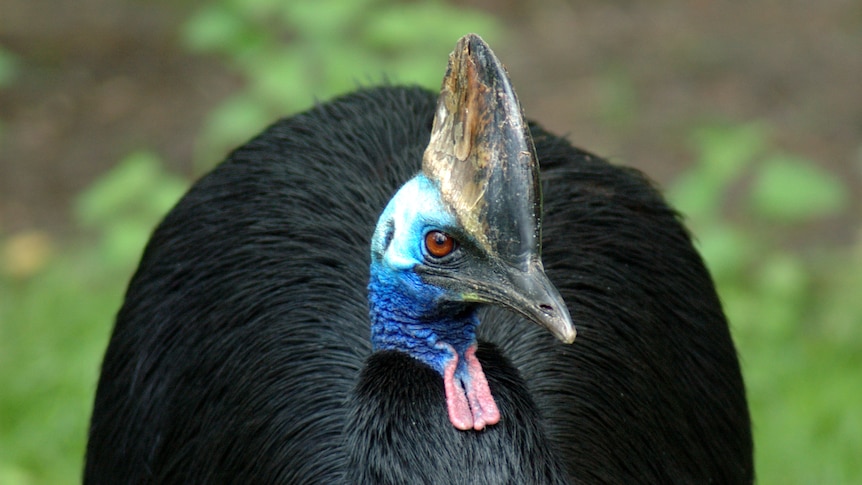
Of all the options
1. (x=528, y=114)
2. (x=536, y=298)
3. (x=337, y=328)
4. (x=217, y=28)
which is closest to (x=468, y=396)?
(x=536, y=298)

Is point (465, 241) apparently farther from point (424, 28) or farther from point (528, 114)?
point (528, 114)

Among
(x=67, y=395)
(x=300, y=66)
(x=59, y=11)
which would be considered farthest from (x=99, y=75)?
(x=67, y=395)

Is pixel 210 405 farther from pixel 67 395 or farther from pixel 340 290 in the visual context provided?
pixel 67 395

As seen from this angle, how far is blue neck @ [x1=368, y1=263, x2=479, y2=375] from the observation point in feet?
7.08

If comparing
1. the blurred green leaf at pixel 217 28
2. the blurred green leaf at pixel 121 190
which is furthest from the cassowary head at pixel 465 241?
the blurred green leaf at pixel 217 28

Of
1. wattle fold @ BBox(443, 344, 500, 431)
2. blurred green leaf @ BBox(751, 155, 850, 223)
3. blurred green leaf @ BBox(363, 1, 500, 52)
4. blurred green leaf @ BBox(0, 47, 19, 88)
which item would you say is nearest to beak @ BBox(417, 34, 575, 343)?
wattle fold @ BBox(443, 344, 500, 431)

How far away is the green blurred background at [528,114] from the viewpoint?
4.34m

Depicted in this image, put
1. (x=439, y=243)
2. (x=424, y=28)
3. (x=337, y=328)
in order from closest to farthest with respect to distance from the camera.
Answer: (x=439, y=243) → (x=337, y=328) → (x=424, y=28)

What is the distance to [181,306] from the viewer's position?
2818mm

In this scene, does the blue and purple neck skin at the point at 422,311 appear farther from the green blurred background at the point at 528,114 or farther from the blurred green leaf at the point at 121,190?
the blurred green leaf at the point at 121,190

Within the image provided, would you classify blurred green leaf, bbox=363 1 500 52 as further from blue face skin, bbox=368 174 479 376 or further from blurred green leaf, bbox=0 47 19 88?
blue face skin, bbox=368 174 479 376

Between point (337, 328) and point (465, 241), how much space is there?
64 cm

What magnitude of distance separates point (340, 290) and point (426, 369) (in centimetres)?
55

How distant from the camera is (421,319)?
2180mm
